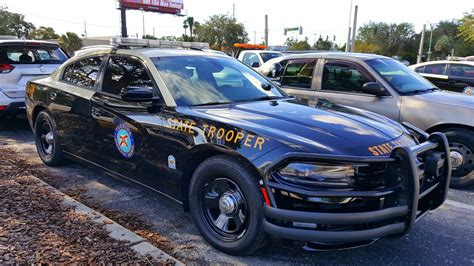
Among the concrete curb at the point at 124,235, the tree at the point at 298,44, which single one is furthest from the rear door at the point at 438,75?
the tree at the point at 298,44

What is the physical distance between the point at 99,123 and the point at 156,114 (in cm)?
96

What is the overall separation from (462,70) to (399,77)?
4.86m

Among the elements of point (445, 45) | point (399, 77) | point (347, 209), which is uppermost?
point (445, 45)

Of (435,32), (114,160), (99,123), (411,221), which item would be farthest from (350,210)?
(435,32)

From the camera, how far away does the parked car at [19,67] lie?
717cm

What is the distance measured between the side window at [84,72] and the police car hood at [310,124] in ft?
5.71

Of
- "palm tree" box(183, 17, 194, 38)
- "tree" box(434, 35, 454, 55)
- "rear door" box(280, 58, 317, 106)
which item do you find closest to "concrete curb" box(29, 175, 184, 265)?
"rear door" box(280, 58, 317, 106)

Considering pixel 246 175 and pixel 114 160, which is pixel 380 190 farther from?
pixel 114 160

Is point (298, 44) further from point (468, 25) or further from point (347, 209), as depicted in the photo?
→ point (347, 209)

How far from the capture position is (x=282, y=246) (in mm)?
2941

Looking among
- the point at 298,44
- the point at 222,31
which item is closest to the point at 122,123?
the point at 222,31

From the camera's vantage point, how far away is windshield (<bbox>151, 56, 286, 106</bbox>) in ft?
12.3

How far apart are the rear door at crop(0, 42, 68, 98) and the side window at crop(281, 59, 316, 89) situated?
173 inches

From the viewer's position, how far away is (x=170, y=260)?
3.00 m
